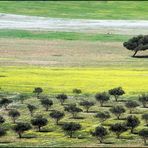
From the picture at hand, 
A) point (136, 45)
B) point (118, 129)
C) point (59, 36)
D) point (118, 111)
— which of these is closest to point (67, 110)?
point (118, 111)

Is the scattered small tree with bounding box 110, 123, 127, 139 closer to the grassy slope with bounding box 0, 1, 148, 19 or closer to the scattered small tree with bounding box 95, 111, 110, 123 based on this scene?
the scattered small tree with bounding box 95, 111, 110, 123

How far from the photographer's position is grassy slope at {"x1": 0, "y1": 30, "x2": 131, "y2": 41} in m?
149

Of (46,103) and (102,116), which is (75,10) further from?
(102,116)

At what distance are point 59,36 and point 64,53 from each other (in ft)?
66.0

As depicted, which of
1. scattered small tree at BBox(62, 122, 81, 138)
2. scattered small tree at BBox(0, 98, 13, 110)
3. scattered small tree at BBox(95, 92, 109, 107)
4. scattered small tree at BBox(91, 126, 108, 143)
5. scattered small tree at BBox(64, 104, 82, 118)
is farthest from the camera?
scattered small tree at BBox(95, 92, 109, 107)

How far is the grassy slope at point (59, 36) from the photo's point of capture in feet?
490

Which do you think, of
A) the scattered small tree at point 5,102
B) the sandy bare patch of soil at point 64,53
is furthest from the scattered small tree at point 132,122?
the sandy bare patch of soil at point 64,53

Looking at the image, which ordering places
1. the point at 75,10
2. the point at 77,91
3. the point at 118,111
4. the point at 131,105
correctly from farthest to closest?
the point at 75,10 → the point at 77,91 → the point at 131,105 → the point at 118,111

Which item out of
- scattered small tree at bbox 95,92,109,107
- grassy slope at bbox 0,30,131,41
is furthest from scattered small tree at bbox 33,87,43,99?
grassy slope at bbox 0,30,131,41

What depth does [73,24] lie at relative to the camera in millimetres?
168875

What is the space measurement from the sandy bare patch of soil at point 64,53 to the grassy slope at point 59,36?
4410 millimetres

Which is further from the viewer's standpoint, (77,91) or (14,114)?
(77,91)

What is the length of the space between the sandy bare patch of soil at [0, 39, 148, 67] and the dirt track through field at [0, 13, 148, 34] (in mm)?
17214

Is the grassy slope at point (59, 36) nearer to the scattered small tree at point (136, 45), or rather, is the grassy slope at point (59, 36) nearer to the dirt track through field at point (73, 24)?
the dirt track through field at point (73, 24)
